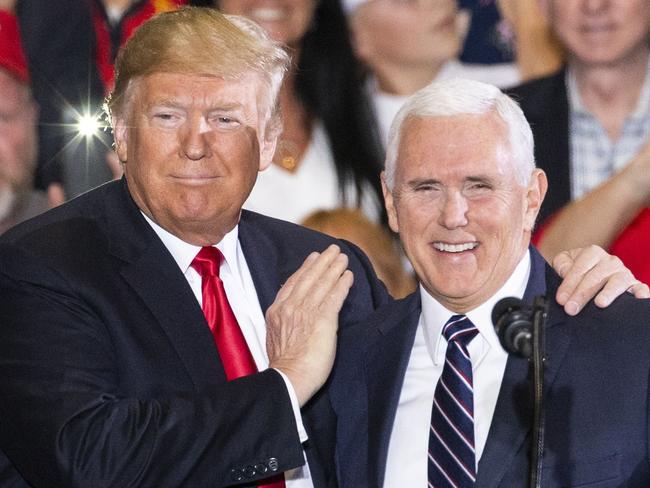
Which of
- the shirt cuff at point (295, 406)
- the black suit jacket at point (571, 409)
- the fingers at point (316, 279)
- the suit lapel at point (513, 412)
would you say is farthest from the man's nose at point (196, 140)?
the suit lapel at point (513, 412)

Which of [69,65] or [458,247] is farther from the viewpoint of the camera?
[69,65]

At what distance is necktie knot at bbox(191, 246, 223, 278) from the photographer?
2301 mm

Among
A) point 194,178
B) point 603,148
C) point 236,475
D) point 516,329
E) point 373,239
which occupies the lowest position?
point 236,475

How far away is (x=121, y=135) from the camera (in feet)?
7.63

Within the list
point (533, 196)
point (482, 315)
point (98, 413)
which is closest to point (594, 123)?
point (533, 196)

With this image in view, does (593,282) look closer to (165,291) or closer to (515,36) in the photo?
(165,291)

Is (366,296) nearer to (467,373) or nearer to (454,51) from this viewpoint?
(467,373)

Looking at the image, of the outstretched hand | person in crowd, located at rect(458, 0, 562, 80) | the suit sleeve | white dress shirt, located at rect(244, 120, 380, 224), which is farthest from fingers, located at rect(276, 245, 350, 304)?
person in crowd, located at rect(458, 0, 562, 80)

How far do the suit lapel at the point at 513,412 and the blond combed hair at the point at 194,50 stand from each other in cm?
75

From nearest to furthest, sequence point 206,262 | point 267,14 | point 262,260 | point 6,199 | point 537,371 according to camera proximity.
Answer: point 537,371
point 206,262
point 262,260
point 6,199
point 267,14

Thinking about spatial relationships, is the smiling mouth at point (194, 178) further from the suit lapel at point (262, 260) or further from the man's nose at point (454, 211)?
the man's nose at point (454, 211)

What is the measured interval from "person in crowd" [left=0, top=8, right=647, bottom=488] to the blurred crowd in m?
1.29

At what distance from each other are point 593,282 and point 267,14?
191 centimetres

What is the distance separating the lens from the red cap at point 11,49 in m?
3.62
